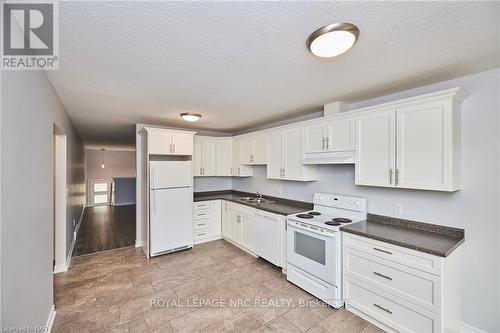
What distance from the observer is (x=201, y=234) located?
14.6 ft

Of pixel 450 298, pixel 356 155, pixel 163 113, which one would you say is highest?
pixel 163 113

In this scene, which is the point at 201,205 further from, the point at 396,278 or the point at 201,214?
the point at 396,278

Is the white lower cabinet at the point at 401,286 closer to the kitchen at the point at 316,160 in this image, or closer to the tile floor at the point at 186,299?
the kitchen at the point at 316,160

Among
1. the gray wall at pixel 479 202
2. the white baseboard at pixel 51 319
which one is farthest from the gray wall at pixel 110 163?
the gray wall at pixel 479 202

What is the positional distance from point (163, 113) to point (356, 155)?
3000 mm

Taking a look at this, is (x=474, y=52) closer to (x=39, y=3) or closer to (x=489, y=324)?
(x=489, y=324)

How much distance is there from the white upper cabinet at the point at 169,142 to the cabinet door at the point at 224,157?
788mm

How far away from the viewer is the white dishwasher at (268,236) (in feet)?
10.8

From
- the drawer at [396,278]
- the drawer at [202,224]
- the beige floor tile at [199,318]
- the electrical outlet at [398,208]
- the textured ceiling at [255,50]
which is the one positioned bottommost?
the beige floor tile at [199,318]

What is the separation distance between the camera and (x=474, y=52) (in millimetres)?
1711

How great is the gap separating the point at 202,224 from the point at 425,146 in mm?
3853


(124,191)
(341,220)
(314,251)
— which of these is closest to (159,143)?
(314,251)

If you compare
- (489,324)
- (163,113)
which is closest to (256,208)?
(163,113)

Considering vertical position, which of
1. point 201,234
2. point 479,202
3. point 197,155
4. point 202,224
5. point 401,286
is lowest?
point 201,234
